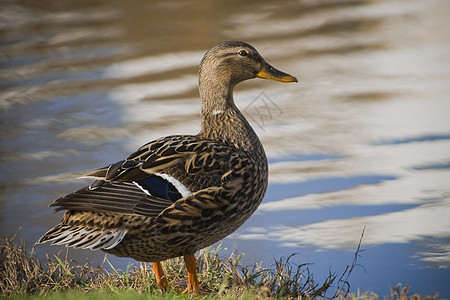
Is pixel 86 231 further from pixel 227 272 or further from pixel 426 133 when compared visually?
pixel 426 133

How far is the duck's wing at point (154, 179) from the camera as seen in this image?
179 inches

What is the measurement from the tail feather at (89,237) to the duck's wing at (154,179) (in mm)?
134

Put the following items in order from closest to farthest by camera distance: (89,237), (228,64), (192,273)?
1. (89,237)
2. (192,273)
3. (228,64)

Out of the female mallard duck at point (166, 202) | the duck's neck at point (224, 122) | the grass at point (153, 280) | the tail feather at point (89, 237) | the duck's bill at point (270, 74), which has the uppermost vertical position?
the duck's bill at point (270, 74)

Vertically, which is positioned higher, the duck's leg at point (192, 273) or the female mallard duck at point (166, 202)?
the female mallard duck at point (166, 202)

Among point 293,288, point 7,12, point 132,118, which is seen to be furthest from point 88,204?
point 7,12

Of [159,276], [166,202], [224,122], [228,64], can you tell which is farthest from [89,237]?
[228,64]

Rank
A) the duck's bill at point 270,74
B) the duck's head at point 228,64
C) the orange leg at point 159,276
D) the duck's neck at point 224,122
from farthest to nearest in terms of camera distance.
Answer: the duck's bill at point 270,74 → the duck's head at point 228,64 → the duck's neck at point 224,122 → the orange leg at point 159,276

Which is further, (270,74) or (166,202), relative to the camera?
(270,74)

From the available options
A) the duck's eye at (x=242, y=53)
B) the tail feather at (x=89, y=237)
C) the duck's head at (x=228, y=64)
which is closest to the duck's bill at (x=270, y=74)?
the duck's head at (x=228, y=64)

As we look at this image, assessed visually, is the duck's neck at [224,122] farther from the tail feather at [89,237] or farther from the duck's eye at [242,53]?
the tail feather at [89,237]

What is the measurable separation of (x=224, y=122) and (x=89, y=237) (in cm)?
132

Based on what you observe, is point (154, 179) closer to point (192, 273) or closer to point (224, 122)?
point (192, 273)

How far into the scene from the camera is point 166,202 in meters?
4.61
